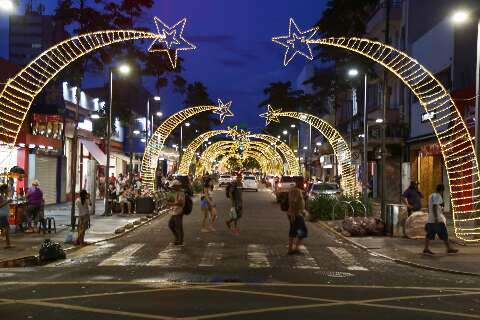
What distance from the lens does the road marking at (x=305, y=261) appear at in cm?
1593

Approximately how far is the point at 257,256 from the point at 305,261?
4.44ft

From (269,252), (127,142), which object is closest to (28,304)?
(269,252)

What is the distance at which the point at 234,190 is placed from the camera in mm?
25516

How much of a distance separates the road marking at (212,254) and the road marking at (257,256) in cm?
75

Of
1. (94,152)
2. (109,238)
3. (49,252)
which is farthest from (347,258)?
(94,152)

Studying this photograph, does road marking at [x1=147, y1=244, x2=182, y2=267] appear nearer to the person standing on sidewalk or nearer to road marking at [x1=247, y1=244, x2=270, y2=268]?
road marking at [x1=247, y1=244, x2=270, y2=268]

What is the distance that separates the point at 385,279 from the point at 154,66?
Answer: 1349 inches

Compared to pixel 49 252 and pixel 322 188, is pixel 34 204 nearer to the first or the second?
pixel 49 252

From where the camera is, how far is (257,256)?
1781 cm

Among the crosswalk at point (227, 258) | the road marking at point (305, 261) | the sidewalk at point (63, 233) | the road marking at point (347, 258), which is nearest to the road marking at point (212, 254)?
the crosswalk at point (227, 258)

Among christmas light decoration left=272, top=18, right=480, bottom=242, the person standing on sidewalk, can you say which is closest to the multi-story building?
christmas light decoration left=272, top=18, right=480, bottom=242

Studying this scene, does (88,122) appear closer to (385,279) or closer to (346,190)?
(346,190)

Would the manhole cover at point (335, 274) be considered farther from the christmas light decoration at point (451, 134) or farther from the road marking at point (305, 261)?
the christmas light decoration at point (451, 134)

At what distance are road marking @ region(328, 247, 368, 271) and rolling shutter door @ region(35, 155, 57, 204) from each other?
20.5 meters
